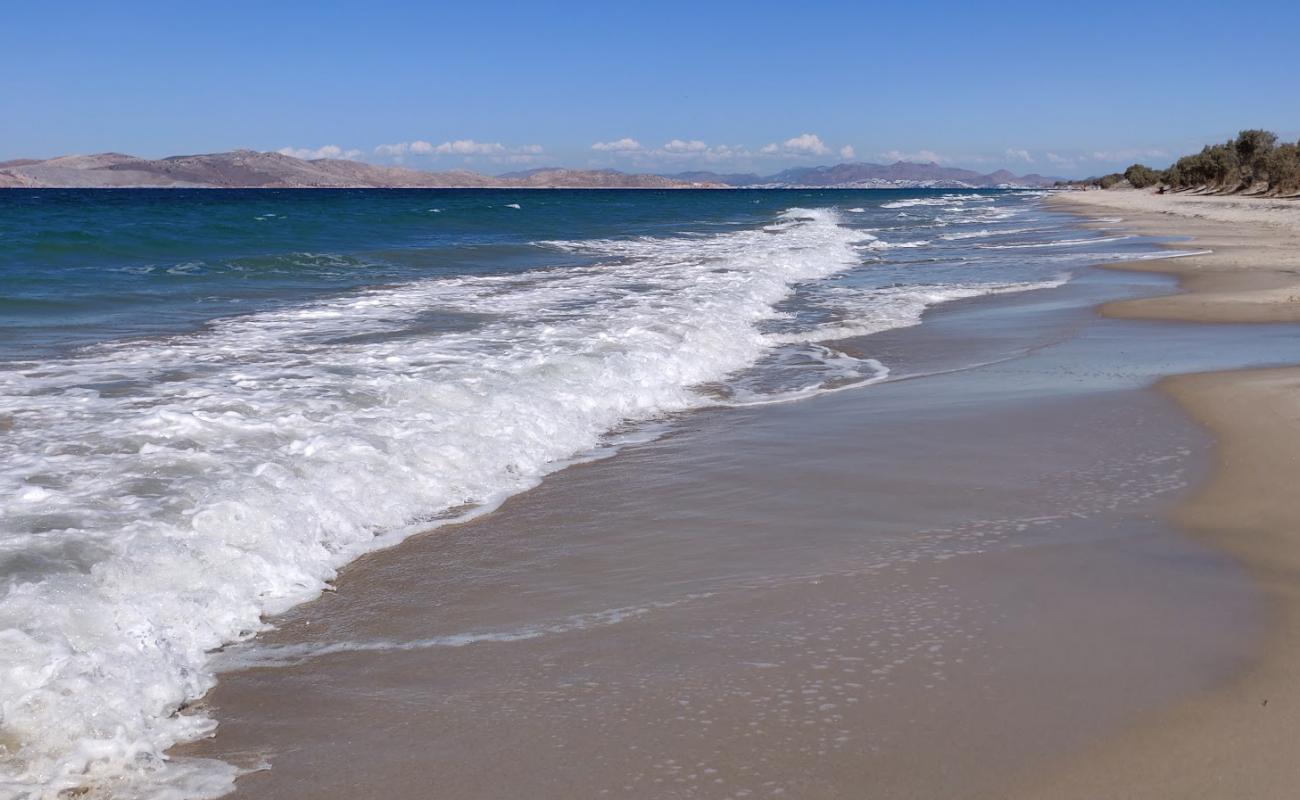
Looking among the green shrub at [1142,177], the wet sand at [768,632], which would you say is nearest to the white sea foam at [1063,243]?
the wet sand at [768,632]

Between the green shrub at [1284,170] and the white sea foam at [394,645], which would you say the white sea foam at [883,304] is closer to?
the white sea foam at [394,645]

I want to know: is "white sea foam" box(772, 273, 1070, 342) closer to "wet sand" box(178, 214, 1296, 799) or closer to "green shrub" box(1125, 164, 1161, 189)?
"wet sand" box(178, 214, 1296, 799)

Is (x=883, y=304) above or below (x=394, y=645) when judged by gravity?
above

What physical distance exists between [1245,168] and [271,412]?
64978 millimetres

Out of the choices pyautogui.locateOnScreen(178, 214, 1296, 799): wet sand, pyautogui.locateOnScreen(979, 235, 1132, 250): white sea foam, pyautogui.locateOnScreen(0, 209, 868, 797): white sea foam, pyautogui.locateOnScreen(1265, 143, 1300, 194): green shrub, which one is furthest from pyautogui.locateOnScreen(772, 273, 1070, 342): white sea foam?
pyautogui.locateOnScreen(1265, 143, 1300, 194): green shrub

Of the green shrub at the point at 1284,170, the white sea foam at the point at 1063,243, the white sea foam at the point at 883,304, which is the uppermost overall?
the green shrub at the point at 1284,170

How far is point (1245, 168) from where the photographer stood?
5994 centimetres

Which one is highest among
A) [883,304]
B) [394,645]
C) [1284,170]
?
[1284,170]

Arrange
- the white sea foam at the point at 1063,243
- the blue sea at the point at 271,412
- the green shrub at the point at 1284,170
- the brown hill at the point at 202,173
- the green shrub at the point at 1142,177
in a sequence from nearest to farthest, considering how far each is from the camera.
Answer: the blue sea at the point at 271,412 < the white sea foam at the point at 1063,243 < the green shrub at the point at 1284,170 < the green shrub at the point at 1142,177 < the brown hill at the point at 202,173

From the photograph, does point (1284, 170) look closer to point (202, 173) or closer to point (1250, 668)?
point (1250, 668)

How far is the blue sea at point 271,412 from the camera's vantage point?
380 cm

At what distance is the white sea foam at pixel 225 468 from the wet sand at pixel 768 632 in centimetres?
28

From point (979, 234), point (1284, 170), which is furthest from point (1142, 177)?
point (979, 234)

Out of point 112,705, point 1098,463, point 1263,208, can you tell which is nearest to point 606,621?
point 112,705
